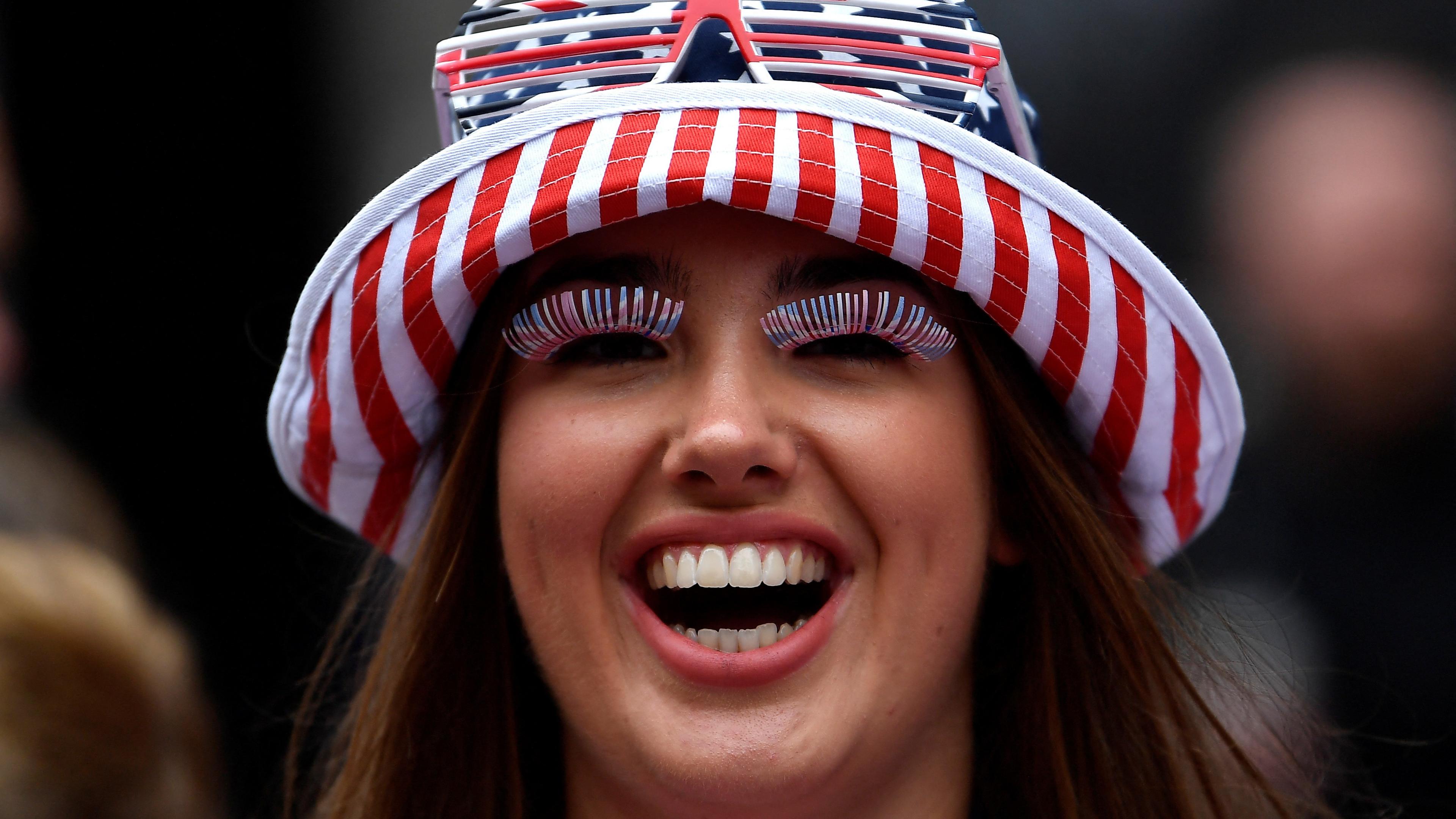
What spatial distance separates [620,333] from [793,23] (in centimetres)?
43

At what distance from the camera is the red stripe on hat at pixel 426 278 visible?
158 centimetres

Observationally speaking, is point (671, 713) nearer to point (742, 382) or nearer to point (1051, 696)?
point (742, 382)

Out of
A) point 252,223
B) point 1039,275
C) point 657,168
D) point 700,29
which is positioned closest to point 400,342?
point 657,168

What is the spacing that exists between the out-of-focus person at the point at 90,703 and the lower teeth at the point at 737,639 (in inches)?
40.0

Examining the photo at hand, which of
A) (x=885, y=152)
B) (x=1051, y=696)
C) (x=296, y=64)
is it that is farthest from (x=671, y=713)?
(x=296, y=64)

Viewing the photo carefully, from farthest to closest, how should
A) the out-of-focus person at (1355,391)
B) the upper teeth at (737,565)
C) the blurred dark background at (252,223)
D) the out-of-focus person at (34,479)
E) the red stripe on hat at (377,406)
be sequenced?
the blurred dark background at (252,223)
the out-of-focus person at (1355,391)
the out-of-focus person at (34,479)
the red stripe on hat at (377,406)
the upper teeth at (737,565)

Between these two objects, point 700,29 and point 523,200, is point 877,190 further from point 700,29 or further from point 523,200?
point 523,200

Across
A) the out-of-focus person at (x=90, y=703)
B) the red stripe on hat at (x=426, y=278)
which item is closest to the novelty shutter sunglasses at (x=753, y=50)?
the red stripe on hat at (x=426, y=278)

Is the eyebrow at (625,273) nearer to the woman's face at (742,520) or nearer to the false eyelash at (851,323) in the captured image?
the woman's face at (742,520)

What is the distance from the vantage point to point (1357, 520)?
117 inches

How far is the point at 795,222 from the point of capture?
153 cm

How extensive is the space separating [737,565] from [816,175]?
1.53ft

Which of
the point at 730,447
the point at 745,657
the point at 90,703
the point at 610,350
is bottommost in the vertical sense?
the point at 90,703

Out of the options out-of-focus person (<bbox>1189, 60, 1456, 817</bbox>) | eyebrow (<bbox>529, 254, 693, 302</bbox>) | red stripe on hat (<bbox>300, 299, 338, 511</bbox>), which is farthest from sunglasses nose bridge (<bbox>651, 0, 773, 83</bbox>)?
out-of-focus person (<bbox>1189, 60, 1456, 817</bbox>)
